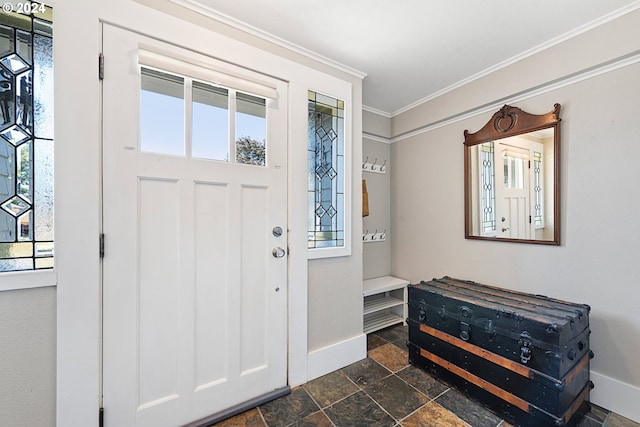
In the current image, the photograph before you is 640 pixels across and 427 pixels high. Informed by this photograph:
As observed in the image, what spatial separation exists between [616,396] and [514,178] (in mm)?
1520

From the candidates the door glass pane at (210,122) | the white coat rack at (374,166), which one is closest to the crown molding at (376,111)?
the white coat rack at (374,166)

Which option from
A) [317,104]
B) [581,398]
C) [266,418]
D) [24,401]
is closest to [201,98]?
[317,104]

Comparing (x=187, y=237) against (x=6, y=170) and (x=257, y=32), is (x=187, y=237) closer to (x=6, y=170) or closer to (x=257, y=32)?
(x=6, y=170)

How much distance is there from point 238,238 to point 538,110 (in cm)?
239

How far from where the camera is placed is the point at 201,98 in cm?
155

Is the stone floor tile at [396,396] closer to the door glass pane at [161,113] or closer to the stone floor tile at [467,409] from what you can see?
the stone floor tile at [467,409]

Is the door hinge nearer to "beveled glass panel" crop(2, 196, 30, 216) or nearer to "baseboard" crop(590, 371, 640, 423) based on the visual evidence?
"beveled glass panel" crop(2, 196, 30, 216)

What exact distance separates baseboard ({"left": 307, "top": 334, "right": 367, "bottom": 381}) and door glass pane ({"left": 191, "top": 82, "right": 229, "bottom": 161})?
5.19 ft

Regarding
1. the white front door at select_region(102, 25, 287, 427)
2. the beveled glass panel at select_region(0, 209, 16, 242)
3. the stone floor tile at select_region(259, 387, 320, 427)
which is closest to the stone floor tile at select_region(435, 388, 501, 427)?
the stone floor tile at select_region(259, 387, 320, 427)

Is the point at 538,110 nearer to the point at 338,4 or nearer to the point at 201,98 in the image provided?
the point at 338,4

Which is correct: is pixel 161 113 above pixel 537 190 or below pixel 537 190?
above

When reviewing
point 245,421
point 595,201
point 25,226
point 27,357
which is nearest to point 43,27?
point 25,226

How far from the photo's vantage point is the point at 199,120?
5.07 ft

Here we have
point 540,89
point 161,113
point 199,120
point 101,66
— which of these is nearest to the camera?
point 101,66
